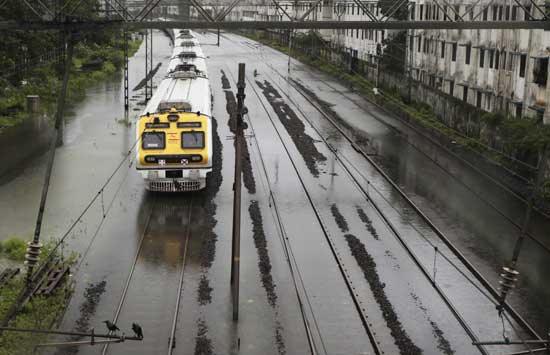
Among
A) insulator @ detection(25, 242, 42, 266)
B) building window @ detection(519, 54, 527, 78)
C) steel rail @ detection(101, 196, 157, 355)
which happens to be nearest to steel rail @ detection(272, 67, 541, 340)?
steel rail @ detection(101, 196, 157, 355)

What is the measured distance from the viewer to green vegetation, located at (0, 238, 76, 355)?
1155 centimetres

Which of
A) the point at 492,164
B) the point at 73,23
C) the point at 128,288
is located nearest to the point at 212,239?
the point at 128,288

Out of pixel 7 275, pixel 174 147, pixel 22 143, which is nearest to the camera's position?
pixel 7 275

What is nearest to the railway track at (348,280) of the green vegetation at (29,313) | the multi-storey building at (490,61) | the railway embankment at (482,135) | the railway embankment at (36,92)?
the railway embankment at (482,135)

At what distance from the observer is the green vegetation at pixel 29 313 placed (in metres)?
11.6

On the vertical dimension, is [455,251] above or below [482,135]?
below

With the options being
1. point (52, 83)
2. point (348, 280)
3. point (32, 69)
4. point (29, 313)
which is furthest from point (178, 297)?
point (32, 69)

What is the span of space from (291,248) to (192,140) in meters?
5.22

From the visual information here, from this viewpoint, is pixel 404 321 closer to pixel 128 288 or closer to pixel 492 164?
pixel 128 288

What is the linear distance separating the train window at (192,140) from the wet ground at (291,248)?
1.46 m

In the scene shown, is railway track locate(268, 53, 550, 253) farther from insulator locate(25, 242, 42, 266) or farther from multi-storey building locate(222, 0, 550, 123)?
insulator locate(25, 242, 42, 266)

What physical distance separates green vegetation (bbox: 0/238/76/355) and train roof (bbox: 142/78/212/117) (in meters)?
8.03

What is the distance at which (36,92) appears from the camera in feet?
119

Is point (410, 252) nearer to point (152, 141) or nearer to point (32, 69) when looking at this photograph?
point (152, 141)
